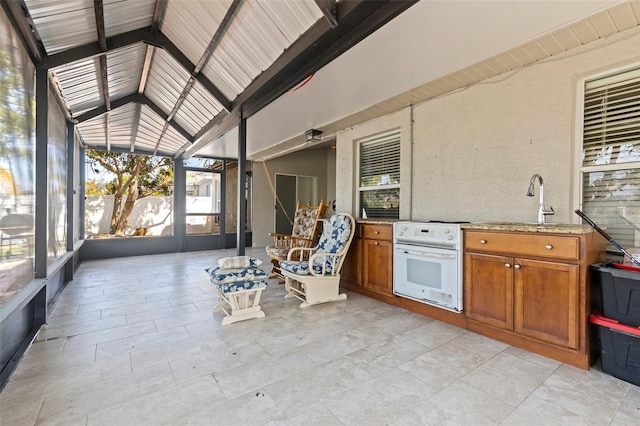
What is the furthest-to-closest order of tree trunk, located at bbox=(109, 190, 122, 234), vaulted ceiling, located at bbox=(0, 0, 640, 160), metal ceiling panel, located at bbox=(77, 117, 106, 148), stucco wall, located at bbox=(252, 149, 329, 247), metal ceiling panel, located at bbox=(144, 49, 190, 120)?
stucco wall, located at bbox=(252, 149, 329, 247) < tree trunk, located at bbox=(109, 190, 122, 234) < metal ceiling panel, located at bbox=(77, 117, 106, 148) < metal ceiling panel, located at bbox=(144, 49, 190, 120) < vaulted ceiling, located at bbox=(0, 0, 640, 160)

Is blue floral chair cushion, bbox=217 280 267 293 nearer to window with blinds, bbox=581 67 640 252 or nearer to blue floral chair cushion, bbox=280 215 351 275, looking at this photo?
blue floral chair cushion, bbox=280 215 351 275

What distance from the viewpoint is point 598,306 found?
216 centimetres

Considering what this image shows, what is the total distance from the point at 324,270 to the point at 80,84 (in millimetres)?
3790

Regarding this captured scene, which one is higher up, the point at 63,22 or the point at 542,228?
the point at 63,22

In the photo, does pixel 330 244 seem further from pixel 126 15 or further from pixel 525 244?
pixel 126 15

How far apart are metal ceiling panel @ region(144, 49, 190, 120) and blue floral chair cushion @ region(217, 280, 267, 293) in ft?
8.81

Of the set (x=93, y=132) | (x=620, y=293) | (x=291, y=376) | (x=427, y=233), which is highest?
(x=93, y=132)

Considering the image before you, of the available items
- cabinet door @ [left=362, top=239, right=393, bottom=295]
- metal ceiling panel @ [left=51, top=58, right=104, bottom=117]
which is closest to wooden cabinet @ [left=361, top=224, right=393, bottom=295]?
cabinet door @ [left=362, top=239, right=393, bottom=295]

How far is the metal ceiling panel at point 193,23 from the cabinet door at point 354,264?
2840 millimetres

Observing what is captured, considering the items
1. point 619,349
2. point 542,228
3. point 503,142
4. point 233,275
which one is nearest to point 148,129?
point 233,275

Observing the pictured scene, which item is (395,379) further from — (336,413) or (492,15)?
(492,15)

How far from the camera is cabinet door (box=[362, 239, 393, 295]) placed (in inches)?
133

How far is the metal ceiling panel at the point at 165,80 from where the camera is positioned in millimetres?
3576

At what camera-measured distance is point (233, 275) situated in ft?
9.46
